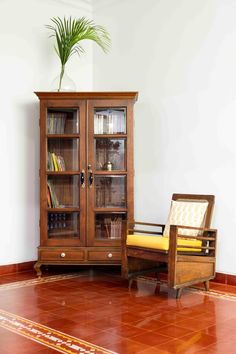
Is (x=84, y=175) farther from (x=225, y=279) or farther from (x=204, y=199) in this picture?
(x=225, y=279)

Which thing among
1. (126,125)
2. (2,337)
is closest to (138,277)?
(126,125)

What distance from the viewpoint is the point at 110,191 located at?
17.0ft

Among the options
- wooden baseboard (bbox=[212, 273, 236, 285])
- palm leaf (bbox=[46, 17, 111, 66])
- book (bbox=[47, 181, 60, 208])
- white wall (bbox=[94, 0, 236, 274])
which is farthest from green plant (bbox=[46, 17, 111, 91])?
wooden baseboard (bbox=[212, 273, 236, 285])

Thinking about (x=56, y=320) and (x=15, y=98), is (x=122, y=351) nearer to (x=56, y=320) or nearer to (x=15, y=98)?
(x=56, y=320)

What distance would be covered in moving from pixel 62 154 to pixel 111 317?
2.12 m

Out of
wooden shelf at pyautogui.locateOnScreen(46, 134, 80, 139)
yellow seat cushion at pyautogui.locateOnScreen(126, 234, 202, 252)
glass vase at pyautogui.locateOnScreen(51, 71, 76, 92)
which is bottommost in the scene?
yellow seat cushion at pyautogui.locateOnScreen(126, 234, 202, 252)

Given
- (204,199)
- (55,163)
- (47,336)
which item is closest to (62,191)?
(55,163)

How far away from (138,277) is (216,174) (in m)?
1.36

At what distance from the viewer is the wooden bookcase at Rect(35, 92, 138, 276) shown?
5082 mm

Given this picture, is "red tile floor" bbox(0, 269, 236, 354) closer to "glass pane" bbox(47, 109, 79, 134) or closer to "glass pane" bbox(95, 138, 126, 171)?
"glass pane" bbox(95, 138, 126, 171)

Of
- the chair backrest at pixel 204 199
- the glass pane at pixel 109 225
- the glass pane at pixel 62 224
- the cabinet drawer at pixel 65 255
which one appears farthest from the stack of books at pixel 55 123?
the chair backrest at pixel 204 199

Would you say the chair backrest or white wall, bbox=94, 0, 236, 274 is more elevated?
white wall, bbox=94, 0, 236, 274

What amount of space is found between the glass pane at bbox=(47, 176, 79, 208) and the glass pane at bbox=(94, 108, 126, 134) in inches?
23.5

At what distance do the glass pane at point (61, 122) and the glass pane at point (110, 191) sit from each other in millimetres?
606
